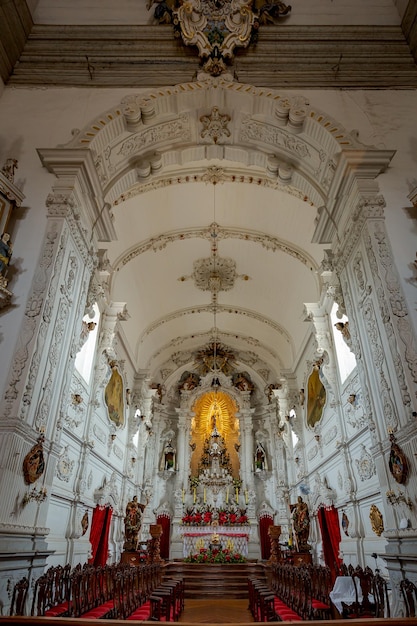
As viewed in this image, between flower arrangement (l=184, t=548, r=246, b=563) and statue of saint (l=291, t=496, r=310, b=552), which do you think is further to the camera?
flower arrangement (l=184, t=548, r=246, b=563)

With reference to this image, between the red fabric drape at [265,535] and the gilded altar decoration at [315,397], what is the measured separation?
21.6 feet

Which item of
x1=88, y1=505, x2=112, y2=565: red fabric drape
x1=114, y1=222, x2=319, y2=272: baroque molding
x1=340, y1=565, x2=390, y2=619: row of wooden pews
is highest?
x1=114, y1=222, x2=319, y2=272: baroque molding

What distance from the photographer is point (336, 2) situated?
8781 mm

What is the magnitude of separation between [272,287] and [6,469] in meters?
11.4

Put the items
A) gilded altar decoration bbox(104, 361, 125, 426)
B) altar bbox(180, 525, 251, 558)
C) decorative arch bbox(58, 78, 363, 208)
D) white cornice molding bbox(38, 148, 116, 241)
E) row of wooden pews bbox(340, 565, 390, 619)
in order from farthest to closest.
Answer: altar bbox(180, 525, 251, 558) < gilded altar decoration bbox(104, 361, 125, 426) < decorative arch bbox(58, 78, 363, 208) < white cornice molding bbox(38, 148, 116, 241) < row of wooden pews bbox(340, 565, 390, 619)

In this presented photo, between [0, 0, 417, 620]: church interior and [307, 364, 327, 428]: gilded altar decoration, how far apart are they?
0.40 ft

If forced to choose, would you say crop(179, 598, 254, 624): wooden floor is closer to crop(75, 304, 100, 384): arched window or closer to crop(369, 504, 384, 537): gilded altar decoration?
crop(369, 504, 384, 537): gilded altar decoration

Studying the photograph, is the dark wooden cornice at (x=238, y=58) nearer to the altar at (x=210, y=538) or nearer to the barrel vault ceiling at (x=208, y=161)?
the barrel vault ceiling at (x=208, y=161)

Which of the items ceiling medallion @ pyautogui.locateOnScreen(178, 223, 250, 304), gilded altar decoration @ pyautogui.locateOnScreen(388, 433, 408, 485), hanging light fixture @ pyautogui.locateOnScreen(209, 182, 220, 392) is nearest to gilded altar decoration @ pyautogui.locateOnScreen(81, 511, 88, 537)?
gilded altar decoration @ pyautogui.locateOnScreen(388, 433, 408, 485)

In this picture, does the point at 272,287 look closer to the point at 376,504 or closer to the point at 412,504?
the point at 376,504

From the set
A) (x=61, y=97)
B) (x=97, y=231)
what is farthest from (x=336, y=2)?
(x=97, y=231)

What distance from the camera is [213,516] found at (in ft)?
57.7

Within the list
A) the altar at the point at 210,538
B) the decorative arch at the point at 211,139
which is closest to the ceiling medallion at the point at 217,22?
the decorative arch at the point at 211,139

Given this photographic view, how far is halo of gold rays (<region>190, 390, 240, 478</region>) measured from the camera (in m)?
20.4
